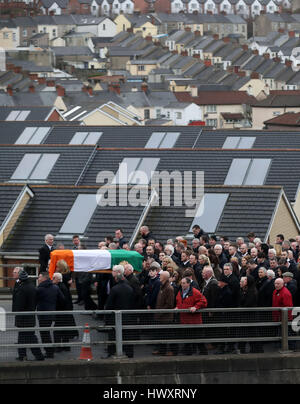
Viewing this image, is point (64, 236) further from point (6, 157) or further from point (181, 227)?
point (6, 157)

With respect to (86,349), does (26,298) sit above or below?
above

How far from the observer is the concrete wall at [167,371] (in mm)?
18391

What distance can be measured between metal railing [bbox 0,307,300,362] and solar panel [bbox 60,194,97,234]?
35.0ft

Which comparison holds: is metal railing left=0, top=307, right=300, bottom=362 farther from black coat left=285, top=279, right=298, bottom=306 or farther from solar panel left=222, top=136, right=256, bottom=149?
solar panel left=222, top=136, right=256, bottom=149

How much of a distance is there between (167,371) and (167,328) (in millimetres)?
797

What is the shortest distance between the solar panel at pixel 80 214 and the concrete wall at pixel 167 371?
1135 centimetres

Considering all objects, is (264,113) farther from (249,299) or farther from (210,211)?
(249,299)

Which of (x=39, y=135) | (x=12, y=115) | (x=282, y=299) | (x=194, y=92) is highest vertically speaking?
(x=194, y=92)

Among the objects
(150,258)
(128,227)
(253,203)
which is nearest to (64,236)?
(128,227)

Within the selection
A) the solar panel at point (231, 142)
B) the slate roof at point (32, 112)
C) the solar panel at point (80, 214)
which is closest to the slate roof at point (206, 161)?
the solar panel at point (231, 142)

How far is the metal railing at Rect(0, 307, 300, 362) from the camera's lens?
61.8ft

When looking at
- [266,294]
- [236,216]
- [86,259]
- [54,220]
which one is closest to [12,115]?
[54,220]

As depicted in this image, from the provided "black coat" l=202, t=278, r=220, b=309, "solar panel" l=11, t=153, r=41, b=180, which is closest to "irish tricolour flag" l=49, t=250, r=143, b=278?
"black coat" l=202, t=278, r=220, b=309

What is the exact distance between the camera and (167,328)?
62.4ft
